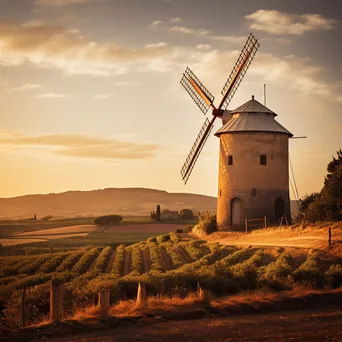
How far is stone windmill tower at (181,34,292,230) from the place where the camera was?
43.0m

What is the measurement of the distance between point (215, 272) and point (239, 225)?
20429 millimetres

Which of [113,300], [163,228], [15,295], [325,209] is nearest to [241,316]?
[113,300]

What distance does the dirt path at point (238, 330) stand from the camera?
13.2m

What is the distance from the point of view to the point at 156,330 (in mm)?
14102

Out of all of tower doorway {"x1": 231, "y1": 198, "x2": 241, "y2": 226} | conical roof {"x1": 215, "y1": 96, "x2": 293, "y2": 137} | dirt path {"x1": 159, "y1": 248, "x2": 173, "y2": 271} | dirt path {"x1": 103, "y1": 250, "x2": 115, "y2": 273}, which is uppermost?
conical roof {"x1": 215, "y1": 96, "x2": 293, "y2": 137}

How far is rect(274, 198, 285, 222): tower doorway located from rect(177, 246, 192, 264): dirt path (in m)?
7.98

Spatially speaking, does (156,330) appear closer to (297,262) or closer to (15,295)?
(15,295)

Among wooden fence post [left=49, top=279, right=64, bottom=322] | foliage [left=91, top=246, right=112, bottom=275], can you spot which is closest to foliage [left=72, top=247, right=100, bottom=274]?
foliage [left=91, top=246, right=112, bottom=275]

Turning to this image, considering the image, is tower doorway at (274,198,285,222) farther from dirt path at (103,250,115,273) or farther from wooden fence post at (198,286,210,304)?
wooden fence post at (198,286,210,304)

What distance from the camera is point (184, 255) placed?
123 ft

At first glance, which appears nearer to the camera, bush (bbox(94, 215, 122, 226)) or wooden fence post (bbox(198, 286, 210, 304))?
wooden fence post (bbox(198, 286, 210, 304))

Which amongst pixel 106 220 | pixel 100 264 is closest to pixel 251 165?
pixel 100 264

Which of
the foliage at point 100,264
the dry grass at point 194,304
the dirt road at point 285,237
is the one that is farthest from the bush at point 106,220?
the dry grass at point 194,304

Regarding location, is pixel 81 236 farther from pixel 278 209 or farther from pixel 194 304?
pixel 194 304
